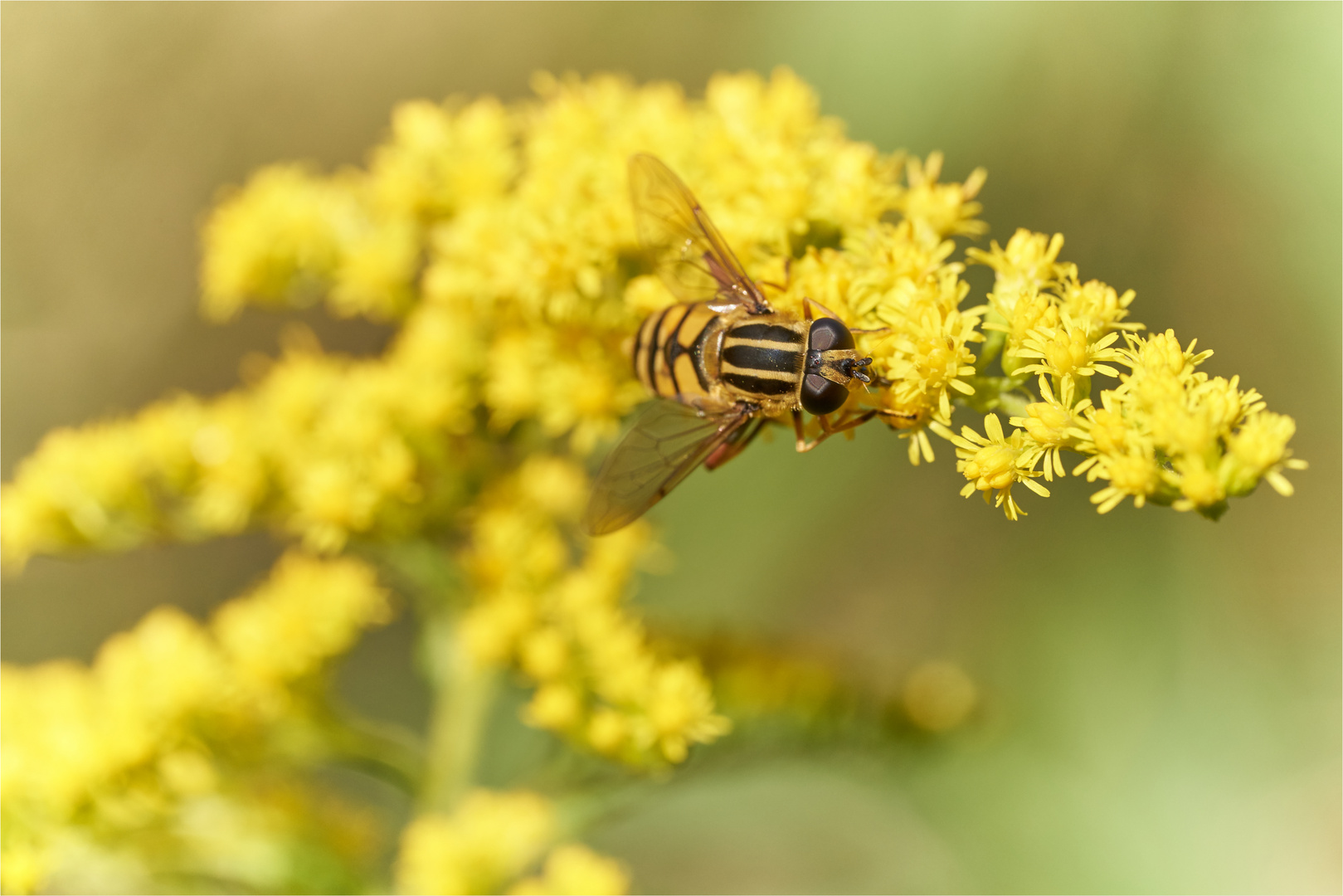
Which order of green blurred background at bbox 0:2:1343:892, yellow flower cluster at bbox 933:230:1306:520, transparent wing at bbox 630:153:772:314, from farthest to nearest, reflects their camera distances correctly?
green blurred background at bbox 0:2:1343:892 < transparent wing at bbox 630:153:772:314 < yellow flower cluster at bbox 933:230:1306:520

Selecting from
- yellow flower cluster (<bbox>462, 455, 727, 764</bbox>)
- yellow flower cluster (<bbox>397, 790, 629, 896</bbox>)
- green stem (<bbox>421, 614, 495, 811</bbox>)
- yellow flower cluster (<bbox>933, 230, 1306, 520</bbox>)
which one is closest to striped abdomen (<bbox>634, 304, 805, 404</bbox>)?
yellow flower cluster (<bbox>933, 230, 1306, 520</bbox>)

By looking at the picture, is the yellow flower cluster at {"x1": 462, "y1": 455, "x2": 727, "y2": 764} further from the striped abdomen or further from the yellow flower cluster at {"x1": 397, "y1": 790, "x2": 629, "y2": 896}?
the striped abdomen

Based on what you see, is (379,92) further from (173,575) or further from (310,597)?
(310,597)

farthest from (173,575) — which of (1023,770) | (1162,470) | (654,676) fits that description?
(1162,470)

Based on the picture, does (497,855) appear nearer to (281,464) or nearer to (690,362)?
(281,464)

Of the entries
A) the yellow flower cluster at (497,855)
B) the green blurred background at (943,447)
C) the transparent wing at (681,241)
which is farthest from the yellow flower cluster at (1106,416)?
the green blurred background at (943,447)

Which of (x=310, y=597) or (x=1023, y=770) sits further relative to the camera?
(x=1023, y=770)
